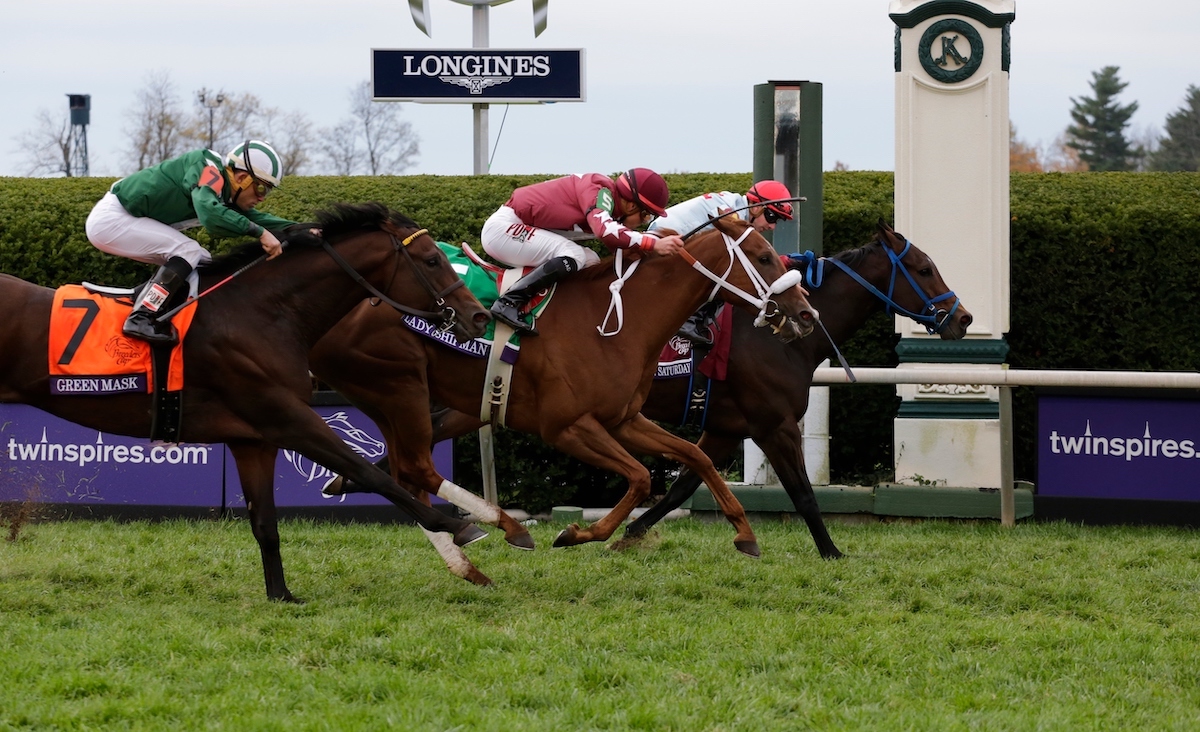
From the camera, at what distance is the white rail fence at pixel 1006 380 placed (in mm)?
8531

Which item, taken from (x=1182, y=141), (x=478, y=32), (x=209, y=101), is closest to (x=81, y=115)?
(x=209, y=101)

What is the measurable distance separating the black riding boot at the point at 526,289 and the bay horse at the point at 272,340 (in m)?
0.45

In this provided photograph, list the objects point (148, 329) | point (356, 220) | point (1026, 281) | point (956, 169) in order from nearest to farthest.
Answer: point (148, 329)
point (356, 220)
point (956, 169)
point (1026, 281)

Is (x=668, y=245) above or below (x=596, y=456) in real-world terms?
above

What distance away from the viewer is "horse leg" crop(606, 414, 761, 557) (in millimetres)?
6672

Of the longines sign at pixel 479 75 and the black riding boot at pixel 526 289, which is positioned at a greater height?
the longines sign at pixel 479 75

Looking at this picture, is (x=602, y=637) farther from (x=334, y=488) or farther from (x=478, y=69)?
(x=478, y=69)

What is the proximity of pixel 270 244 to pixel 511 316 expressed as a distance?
1185 millimetres

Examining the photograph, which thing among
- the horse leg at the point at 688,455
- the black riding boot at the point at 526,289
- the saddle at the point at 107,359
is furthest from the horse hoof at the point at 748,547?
the saddle at the point at 107,359

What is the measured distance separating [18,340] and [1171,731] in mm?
4736

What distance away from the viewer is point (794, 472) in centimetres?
748

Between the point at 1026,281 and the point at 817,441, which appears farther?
the point at 1026,281

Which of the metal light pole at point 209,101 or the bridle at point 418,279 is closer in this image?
the bridle at point 418,279

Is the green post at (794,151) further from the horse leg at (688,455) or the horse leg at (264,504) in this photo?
the horse leg at (264,504)
